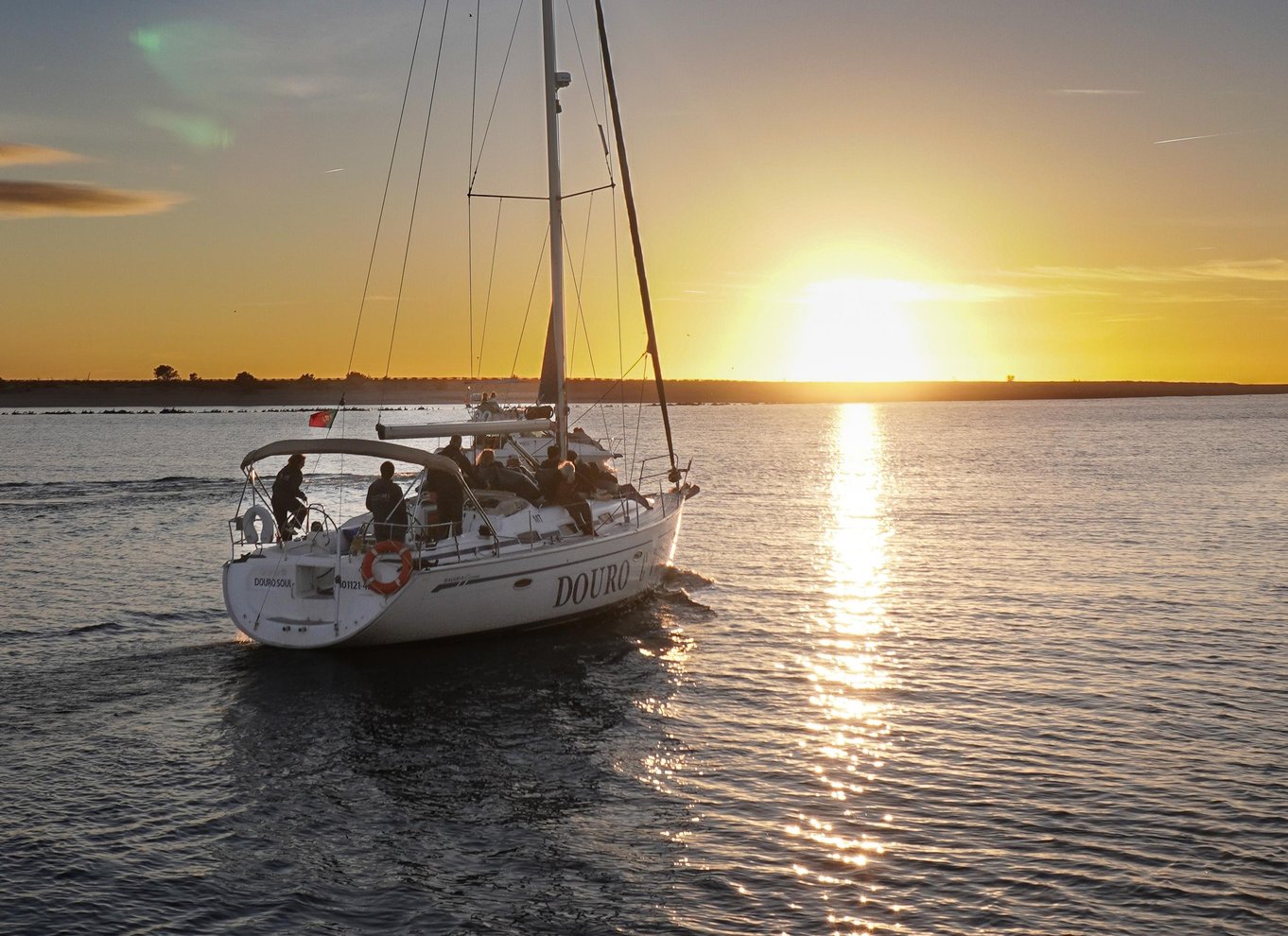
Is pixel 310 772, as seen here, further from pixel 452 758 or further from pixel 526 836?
pixel 526 836

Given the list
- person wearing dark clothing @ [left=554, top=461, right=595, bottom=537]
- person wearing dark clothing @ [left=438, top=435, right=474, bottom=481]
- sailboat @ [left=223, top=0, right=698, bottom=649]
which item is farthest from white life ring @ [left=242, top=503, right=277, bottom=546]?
person wearing dark clothing @ [left=554, top=461, right=595, bottom=537]

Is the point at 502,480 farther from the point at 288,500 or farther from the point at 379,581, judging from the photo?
the point at 379,581

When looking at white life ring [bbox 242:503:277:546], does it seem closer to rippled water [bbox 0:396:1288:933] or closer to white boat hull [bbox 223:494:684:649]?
white boat hull [bbox 223:494:684:649]

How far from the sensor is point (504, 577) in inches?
676

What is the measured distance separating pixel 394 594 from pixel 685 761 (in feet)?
17.1

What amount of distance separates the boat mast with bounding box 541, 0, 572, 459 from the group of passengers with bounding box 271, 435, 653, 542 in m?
1.11

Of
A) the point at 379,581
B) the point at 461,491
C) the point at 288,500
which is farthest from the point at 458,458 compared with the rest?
the point at 379,581

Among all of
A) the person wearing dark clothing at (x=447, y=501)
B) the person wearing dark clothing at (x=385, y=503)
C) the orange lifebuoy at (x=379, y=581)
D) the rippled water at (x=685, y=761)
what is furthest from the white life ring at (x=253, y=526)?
the person wearing dark clothing at (x=447, y=501)

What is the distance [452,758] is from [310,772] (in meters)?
1.57

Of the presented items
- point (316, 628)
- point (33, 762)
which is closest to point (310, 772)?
point (33, 762)

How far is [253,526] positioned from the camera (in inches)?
672

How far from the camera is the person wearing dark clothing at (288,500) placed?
17.5 m

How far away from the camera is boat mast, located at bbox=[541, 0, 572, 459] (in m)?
21.6

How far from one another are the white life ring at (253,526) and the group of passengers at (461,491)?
24cm
